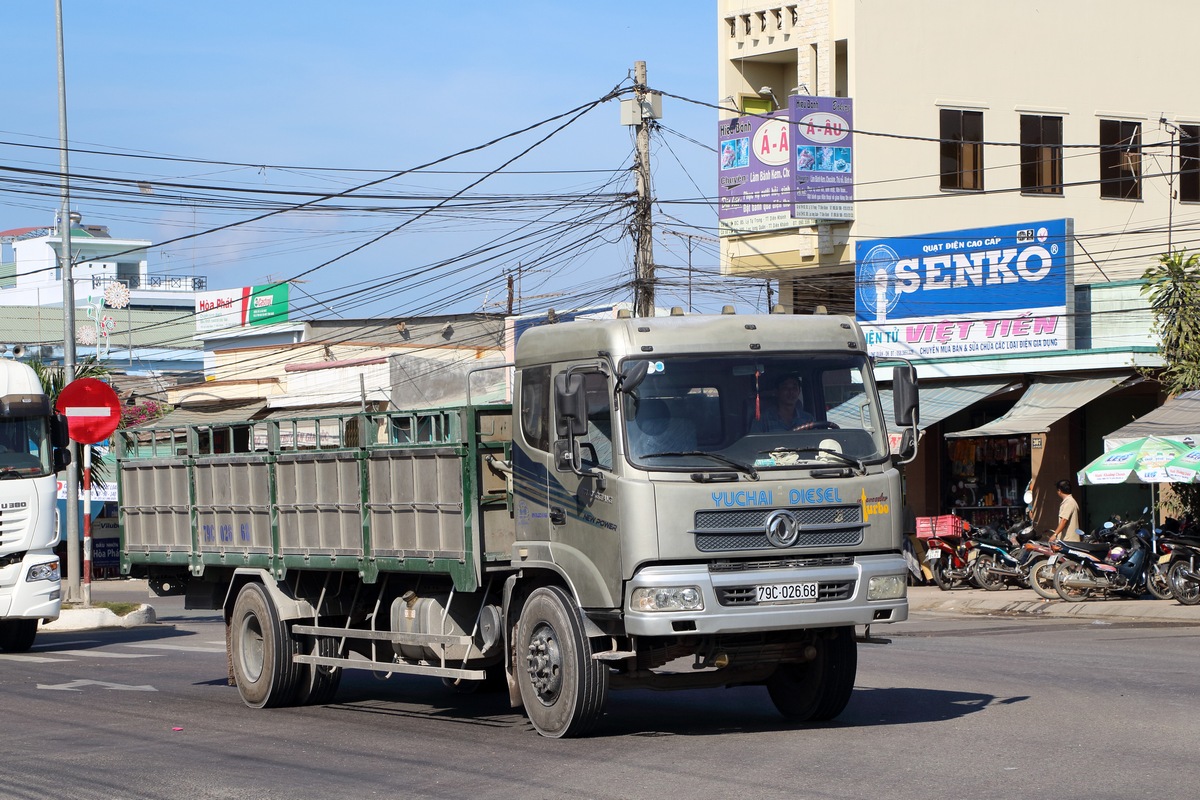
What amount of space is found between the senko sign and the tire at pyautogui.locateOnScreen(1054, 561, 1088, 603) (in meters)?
7.21

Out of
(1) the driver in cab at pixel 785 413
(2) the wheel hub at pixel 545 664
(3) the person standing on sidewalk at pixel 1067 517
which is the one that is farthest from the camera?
(3) the person standing on sidewalk at pixel 1067 517

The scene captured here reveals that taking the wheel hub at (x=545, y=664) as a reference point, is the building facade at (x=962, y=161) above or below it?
above

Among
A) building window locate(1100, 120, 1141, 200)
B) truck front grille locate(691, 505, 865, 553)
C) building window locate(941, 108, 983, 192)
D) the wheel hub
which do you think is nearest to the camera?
truck front grille locate(691, 505, 865, 553)

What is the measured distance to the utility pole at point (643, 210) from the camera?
27.0 metres

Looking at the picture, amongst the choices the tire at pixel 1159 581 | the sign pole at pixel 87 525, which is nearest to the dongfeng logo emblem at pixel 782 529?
the tire at pixel 1159 581

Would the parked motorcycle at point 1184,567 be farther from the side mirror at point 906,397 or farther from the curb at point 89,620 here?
the curb at point 89,620

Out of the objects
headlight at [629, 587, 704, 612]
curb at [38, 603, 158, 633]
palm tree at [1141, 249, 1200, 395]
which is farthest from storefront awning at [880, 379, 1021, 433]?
headlight at [629, 587, 704, 612]

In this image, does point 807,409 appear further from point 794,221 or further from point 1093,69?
point 1093,69

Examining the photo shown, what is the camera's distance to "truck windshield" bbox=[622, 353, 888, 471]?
9375 mm

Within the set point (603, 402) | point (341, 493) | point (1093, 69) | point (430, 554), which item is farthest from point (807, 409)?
point (1093, 69)

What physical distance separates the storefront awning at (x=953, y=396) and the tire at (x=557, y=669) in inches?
688

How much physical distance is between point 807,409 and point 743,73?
1161 inches

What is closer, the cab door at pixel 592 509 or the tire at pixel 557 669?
the cab door at pixel 592 509

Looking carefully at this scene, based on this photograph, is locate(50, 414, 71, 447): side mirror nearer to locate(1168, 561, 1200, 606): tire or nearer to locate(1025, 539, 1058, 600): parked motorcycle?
locate(1025, 539, 1058, 600): parked motorcycle
